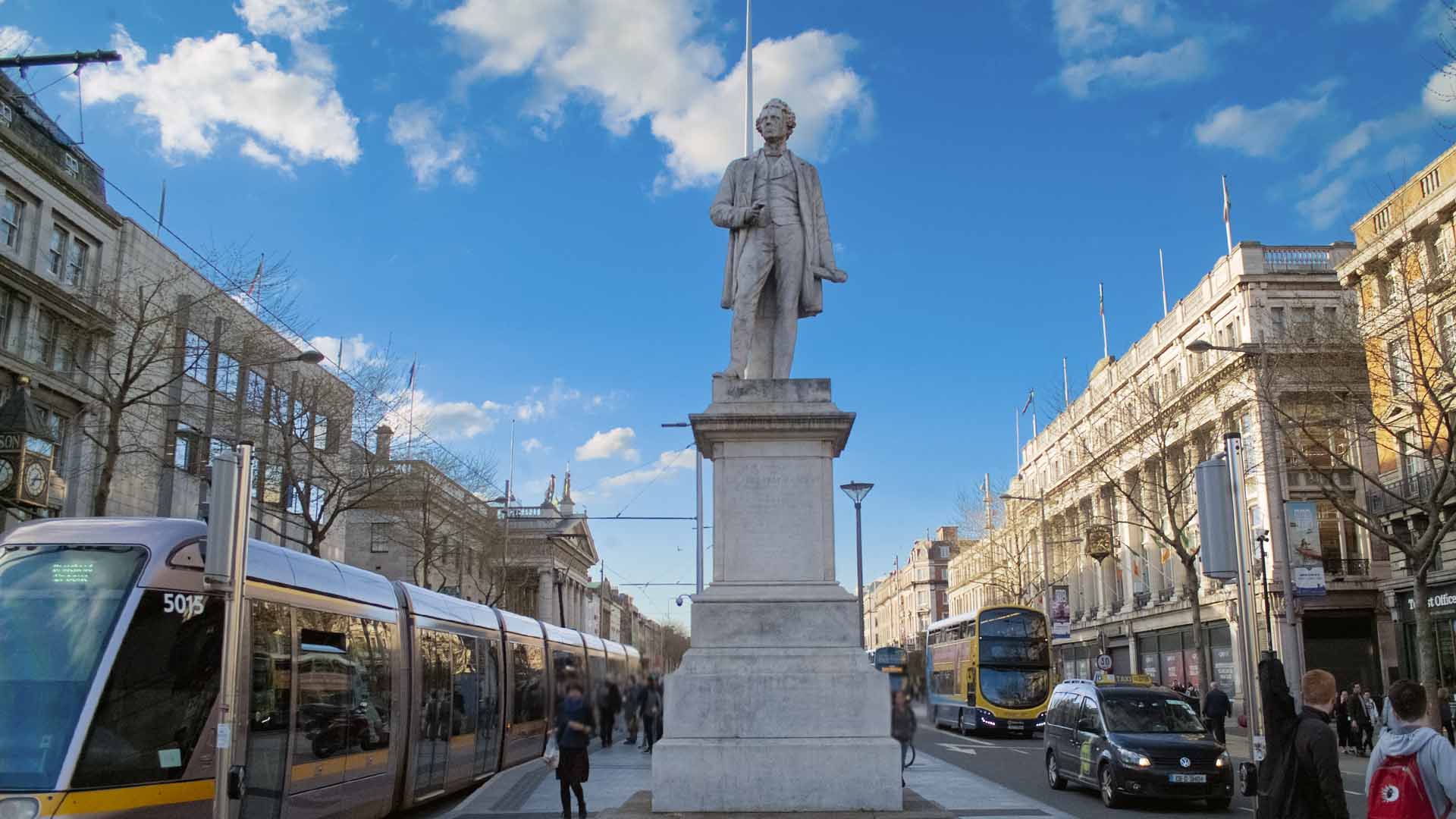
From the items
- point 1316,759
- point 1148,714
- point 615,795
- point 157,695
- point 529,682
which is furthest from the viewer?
point 529,682

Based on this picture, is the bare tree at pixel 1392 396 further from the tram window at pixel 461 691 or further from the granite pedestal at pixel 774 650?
the granite pedestal at pixel 774 650

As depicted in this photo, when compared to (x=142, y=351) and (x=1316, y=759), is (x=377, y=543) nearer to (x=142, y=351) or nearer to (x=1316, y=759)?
(x=142, y=351)

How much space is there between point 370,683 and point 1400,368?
76.9 feet

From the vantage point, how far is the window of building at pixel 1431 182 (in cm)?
3425

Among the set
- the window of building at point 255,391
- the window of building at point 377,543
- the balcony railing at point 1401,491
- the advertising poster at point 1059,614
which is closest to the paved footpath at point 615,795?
the window of building at point 255,391

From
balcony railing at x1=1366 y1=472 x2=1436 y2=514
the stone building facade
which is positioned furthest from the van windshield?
balcony railing at x1=1366 y1=472 x2=1436 y2=514

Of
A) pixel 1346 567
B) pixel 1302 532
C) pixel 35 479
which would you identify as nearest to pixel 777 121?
pixel 35 479

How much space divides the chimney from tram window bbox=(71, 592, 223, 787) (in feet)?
84.3

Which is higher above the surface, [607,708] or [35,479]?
[35,479]

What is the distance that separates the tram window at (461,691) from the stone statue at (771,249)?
9104 millimetres

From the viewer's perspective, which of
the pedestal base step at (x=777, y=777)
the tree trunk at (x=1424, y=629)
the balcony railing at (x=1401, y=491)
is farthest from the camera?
the balcony railing at (x=1401, y=491)

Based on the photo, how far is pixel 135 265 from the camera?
33938 millimetres

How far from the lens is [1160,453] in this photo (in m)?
40.9

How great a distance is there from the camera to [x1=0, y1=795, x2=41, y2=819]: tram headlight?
26.3 ft
